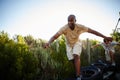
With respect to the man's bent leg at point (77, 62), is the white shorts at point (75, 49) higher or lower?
higher

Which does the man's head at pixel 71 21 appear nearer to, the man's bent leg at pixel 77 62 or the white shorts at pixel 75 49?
the white shorts at pixel 75 49

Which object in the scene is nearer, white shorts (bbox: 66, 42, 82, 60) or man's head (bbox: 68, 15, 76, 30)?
man's head (bbox: 68, 15, 76, 30)

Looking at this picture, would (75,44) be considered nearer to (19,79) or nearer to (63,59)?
(19,79)

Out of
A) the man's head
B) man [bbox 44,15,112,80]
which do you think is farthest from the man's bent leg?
the man's head

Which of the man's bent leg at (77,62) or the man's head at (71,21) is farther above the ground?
the man's head at (71,21)

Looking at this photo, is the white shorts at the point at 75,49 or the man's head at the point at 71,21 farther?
the white shorts at the point at 75,49

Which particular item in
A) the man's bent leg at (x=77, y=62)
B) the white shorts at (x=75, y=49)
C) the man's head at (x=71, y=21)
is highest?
the man's head at (x=71, y=21)

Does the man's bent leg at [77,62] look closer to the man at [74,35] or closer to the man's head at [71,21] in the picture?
the man at [74,35]

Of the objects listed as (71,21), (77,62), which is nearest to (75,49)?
(77,62)

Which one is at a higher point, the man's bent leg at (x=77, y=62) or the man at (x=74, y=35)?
the man at (x=74, y=35)

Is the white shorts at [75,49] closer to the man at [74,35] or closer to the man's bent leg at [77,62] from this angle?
the man at [74,35]

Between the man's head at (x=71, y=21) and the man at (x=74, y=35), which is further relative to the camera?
the man at (x=74, y=35)

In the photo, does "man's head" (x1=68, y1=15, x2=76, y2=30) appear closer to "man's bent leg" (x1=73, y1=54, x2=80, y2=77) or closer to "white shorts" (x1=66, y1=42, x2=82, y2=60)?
"white shorts" (x1=66, y1=42, x2=82, y2=60)

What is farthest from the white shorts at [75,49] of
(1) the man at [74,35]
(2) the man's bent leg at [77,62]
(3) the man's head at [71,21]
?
(3) the man's head at [71,21]
